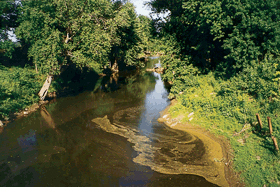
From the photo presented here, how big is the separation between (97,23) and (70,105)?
9202 millimetres

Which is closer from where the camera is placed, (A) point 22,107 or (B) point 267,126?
(B) point 267,126

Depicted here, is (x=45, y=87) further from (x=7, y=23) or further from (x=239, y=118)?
(x=239, y=118)

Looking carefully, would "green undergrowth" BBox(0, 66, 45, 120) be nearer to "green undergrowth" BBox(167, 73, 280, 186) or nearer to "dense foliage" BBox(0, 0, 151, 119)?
"dense foliage" BBox(0, 0, 151, 119)

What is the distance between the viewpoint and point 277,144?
31.8 ft

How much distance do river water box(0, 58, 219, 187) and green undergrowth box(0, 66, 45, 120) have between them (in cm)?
154

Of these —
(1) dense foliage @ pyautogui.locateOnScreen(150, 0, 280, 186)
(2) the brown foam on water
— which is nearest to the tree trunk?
(2) the brown foam on water

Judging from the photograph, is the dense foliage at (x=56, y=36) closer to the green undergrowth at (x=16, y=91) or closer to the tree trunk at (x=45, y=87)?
the green undergrowth at (x=16, y=91)

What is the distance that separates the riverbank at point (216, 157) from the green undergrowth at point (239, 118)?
1.08 feet

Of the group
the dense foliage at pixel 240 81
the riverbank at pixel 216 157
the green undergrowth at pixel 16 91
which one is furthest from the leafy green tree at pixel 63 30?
the riverbank at pixel 216 157

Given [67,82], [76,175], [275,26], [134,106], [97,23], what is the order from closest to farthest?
[76,175]
[275,26]
[134,106]
[97,23]
[67,82]

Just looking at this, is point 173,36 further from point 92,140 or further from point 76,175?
point 76,175

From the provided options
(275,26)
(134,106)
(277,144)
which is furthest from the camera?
(134,106)

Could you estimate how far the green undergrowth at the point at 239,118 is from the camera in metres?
9.27

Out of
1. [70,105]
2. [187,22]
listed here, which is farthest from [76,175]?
[187,22]
